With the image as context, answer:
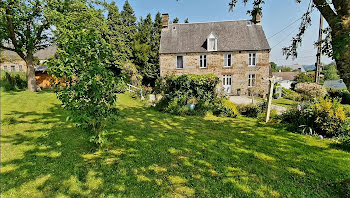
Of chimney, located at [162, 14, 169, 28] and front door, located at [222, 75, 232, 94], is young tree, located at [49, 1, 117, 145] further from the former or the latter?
chimney, located at [162, 14, 169, 28]

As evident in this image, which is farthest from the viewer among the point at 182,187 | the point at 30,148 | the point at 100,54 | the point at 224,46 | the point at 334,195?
the point at 224,46

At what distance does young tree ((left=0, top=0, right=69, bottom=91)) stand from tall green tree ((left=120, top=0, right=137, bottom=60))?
44.9 feet

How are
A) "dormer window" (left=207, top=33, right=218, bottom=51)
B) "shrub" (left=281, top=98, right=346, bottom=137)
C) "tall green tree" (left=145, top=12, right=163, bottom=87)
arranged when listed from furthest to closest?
1. "tall green tree" (left=145, top=12, right=163, bottom=87)
2. "dormer window" (left=207, top=33, right=218, bottom=51)
3. "shrub" (left=281, top=98, right=346, bottom=137)

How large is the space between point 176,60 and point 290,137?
16150 millimetres

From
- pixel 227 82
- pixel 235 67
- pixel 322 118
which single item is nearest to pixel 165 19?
pixel 235 67

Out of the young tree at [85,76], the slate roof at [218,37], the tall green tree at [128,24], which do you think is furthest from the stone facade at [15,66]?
the young tree at [85,76]

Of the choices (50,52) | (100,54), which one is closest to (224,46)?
(100,54)

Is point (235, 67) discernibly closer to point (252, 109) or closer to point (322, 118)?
point (252, 109)

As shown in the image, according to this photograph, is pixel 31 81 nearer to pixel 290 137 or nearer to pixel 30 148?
pixel 30 148

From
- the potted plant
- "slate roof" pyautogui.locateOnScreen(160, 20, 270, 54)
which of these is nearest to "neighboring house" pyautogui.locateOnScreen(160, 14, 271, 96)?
"slate roof" pyautogui.locateOnScreen(160, 20, 270, 54)

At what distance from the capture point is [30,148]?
4488mm

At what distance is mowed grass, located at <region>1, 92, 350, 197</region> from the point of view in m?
3.04

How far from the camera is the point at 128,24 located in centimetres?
3119

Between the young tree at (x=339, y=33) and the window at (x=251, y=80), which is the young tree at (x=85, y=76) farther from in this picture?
the window at (x=251, y=80)
